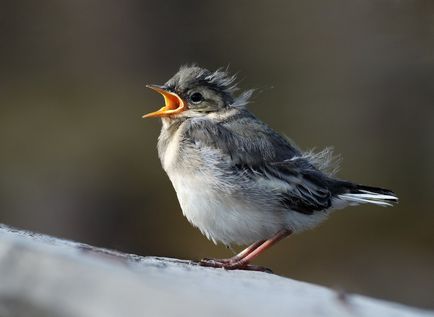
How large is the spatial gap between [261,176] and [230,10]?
10.5m

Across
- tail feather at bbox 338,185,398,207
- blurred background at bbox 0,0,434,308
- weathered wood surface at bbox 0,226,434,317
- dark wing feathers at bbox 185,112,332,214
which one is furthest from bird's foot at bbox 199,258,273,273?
blurred background at bbox 0,0,434,308

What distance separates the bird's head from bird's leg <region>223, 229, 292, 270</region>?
3.96 feet

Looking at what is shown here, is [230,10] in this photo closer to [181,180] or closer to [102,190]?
[102,190]

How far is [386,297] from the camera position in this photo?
39.2 feet

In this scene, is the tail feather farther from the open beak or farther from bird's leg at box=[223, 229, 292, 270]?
the open beak

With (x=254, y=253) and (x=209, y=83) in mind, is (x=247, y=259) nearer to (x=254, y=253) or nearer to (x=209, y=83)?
(x=254, y=253)

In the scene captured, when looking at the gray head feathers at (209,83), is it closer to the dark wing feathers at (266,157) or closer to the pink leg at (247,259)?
the dark wing feathers at (266,157)

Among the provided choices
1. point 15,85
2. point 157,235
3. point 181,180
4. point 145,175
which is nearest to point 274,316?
point 181,180

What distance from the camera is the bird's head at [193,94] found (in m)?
7.68

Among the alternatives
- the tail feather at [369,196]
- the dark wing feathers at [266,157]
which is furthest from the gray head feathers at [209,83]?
the tail feather at [369,196]

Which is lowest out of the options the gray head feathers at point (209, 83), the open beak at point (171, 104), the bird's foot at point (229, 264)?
the bird's foot at point (229, 264)

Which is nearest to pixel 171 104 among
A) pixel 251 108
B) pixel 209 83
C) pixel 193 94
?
pixel 193 94

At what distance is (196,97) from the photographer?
7734 millimetres

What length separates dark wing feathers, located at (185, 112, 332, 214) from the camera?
282 inches
